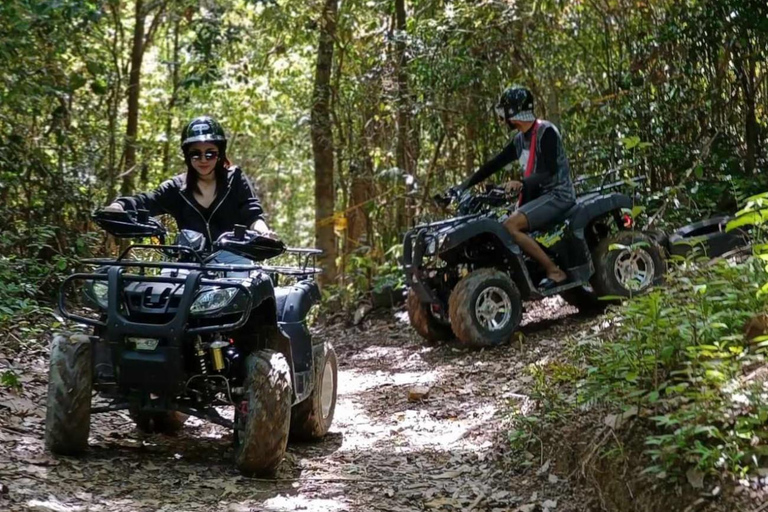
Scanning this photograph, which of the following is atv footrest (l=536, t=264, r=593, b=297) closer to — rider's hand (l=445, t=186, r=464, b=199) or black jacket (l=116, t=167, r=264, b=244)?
rider's hand (l=445, t=186, r=464, b=199)

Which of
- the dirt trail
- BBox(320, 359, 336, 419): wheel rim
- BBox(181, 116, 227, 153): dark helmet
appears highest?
BBox(181, 116, 227, 153): dark helmet

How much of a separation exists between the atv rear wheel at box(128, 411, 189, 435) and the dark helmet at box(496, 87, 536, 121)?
4227mm

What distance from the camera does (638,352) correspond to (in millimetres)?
4516

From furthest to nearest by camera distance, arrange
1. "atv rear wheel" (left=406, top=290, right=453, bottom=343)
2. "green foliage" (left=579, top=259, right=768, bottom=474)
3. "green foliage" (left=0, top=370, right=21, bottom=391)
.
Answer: "atv rear wheel" (left=406, top=290, right=453, bottom=343) → "green foliage" (left=0, top=370, right=21, bottom=391) → "green foliage" (left=579, top=259, right=768, bottom=474)

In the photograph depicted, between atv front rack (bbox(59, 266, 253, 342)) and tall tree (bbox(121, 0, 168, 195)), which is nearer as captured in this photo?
atv front rack (bbox(59, 266, 253, 342))

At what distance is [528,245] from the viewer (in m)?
8.34

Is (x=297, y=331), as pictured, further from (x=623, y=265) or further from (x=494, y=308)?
(x=623, y=265)

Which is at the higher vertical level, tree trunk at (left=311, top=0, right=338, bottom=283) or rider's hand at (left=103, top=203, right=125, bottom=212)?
tree trunk at (left=311, top=0, right=338, bottom=283)

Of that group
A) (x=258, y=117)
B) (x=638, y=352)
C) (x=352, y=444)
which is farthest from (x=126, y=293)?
(x=258, y=117)

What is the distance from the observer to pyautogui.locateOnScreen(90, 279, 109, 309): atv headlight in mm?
4695

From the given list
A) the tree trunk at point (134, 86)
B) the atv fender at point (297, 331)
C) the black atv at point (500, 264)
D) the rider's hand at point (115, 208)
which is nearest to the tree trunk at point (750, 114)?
the black atv at point (500, 264)

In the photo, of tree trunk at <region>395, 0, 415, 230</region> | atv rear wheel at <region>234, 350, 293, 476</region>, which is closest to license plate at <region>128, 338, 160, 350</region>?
atv rear wheel at <region>234, 350, 293, 476</region>

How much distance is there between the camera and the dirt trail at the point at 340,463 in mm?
4270

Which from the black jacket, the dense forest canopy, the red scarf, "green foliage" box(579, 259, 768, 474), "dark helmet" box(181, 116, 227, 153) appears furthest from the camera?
the dense forest canopy
